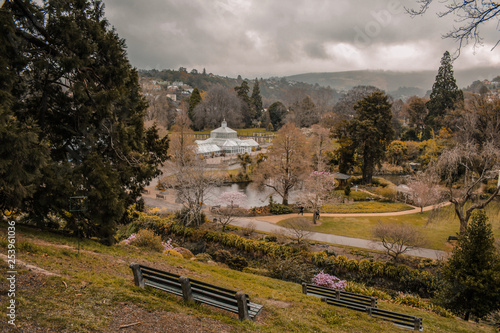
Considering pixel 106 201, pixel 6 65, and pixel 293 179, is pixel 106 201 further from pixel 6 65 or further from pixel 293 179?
pixel 293 179

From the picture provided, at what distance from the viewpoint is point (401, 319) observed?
660 cm

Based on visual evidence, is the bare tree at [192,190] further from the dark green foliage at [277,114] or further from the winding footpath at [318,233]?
the dark green foliage at [277,114]

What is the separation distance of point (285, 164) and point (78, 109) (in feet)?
53.9

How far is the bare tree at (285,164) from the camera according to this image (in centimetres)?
2359

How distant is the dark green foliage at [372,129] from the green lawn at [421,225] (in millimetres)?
10209

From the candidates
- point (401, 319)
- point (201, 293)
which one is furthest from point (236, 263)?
point (201, 293)

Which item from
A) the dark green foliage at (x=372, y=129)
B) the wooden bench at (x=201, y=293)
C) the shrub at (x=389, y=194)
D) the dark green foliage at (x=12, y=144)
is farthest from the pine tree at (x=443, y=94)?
the dark green foliage at (x=12, y=144)

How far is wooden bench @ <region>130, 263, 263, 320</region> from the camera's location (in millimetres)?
4848

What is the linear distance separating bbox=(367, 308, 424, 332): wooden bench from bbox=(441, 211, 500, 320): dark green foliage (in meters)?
3.46

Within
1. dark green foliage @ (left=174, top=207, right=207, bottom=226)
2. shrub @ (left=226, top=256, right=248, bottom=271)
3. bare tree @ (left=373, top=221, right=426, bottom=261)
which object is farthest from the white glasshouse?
bare tree @ (left=373, top=221, right=426, bottom=261)

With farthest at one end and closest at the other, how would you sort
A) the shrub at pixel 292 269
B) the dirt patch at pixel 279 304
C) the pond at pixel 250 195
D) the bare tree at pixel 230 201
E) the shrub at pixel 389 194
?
the shrub at pixel 389 194 → the pond at pixel 250 195 → the bare tree at pixel 230 201 → the shrub at pixel 292 269 → the dirt patch at pixel 279 304

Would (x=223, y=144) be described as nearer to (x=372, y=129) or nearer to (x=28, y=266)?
(x=372, y=129)

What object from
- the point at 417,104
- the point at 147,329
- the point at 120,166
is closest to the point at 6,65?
the point at 120,166

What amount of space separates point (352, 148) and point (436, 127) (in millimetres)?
19720
